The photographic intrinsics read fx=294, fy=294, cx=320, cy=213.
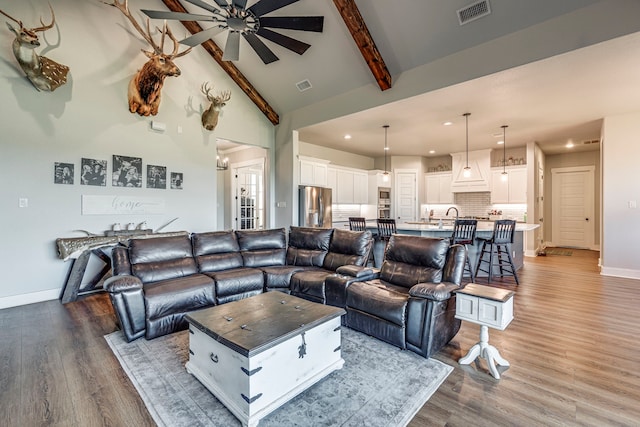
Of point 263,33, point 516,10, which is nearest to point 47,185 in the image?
point 263,33

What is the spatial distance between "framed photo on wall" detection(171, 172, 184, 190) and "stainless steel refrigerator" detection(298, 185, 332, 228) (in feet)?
7.80

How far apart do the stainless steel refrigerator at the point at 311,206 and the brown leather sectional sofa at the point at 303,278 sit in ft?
6.73

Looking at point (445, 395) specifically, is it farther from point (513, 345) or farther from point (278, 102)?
point (278, 102)

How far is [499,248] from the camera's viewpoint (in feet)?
16.4

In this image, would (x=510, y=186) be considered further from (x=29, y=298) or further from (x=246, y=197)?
(x=29, y=298)

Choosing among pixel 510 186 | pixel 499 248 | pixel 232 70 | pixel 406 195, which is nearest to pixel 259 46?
pixel 232 70

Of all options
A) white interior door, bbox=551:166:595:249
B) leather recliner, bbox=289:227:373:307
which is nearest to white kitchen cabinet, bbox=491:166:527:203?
white interior door, bbox=551:166:595:249

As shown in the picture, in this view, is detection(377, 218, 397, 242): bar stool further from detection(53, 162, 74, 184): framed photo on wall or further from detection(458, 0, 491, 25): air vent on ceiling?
detection(53, 162, 74, 184): framed photo on wall

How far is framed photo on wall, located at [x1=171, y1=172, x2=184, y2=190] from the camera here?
5246mm

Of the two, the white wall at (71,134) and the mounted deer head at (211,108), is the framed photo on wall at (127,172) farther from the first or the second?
the mounted deer head at (211,108)

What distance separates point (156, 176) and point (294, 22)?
131 inches

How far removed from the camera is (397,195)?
30.1ft

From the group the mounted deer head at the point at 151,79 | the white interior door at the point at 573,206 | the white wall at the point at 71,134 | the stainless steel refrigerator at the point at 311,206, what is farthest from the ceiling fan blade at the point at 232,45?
the white interior door at the point at 573,206

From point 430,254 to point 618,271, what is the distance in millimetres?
4920
